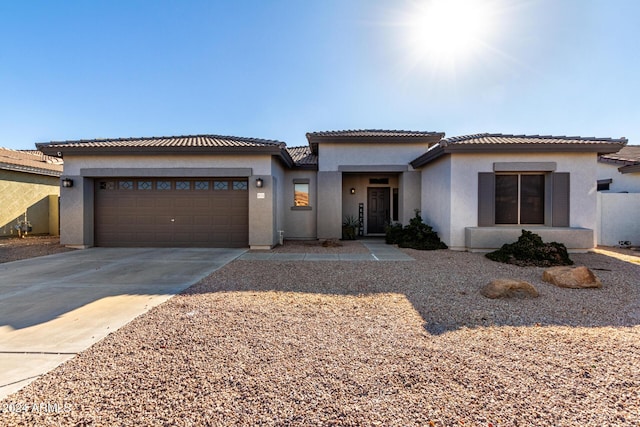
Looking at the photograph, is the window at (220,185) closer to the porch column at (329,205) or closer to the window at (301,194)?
the window at (301,194)

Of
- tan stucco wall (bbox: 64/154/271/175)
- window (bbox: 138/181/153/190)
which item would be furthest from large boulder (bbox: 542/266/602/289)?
window (bbox: 138/181/153/190)

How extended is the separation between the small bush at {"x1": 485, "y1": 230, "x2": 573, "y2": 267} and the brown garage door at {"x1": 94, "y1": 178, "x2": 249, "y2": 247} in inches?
328

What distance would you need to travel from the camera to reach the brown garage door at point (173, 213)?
10359 millimetres

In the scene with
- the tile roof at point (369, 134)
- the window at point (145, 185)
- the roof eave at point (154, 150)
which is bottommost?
the window at point (145, 185)

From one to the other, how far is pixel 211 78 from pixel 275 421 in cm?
1394

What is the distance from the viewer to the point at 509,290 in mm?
4789

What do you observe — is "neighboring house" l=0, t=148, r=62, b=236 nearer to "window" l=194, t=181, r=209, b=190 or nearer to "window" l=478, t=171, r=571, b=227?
"window" l=194, t=181, r=209, b=190

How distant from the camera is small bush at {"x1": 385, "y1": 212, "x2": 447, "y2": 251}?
31.8 feet

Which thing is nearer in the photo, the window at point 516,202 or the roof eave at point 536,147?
the roof eave at point 536,147

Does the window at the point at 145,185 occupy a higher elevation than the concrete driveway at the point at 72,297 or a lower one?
higher

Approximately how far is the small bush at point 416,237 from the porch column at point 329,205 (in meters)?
2.32

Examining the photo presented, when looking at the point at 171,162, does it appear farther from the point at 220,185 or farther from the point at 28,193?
the point at 28,193

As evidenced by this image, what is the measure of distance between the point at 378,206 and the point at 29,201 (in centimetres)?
1678

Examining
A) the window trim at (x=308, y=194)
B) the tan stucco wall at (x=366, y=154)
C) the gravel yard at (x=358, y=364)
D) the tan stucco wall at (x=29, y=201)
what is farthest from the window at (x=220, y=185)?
the tan stucco wall at (x=29, y=201)
